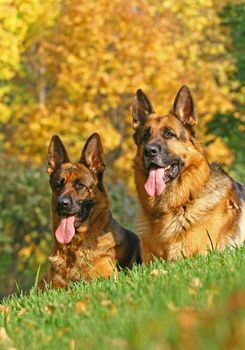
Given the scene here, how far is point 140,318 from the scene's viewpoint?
4.49m

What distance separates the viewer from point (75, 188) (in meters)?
9.66

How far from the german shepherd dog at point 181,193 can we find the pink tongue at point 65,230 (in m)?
0.83

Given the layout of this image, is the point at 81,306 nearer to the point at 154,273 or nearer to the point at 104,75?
the point at 154,273

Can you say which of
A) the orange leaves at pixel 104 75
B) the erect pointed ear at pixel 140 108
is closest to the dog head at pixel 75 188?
the erect pointed ear at pixel 140 108

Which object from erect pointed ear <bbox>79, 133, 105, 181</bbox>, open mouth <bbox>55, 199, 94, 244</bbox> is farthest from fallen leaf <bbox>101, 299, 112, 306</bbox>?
erect pointed ear <bbox>79, 133, 105, 181</bbox>

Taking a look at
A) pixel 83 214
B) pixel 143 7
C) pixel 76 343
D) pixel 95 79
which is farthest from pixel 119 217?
pixel 76 343

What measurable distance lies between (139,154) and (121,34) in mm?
15058

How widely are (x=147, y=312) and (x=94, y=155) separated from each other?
214 inches

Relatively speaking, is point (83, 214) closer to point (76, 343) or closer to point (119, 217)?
point (76, 343)

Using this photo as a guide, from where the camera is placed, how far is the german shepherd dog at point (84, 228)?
956cm

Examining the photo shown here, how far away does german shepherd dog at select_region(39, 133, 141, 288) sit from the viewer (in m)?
9.56

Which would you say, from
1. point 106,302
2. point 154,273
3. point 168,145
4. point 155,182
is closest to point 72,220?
point 155,182

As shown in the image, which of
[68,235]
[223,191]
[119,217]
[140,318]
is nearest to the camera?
[140,318]

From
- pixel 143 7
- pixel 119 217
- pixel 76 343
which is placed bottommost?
pixel 119 217
